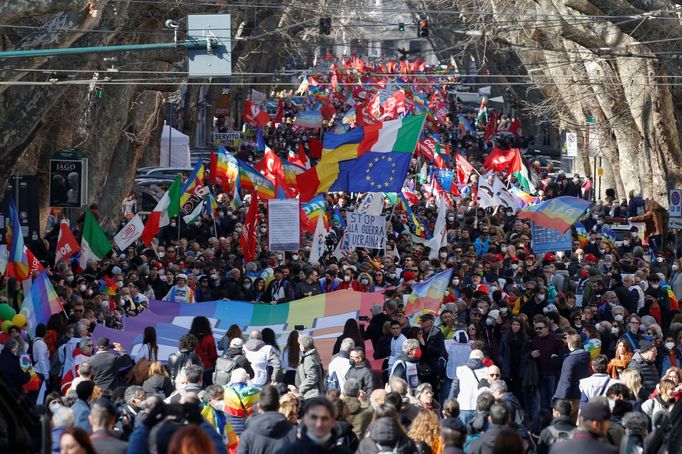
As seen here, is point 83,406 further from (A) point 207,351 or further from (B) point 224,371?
(A) point 207,351

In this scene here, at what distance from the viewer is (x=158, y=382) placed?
1262 centimetres

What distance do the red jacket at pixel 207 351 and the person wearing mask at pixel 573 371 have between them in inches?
143

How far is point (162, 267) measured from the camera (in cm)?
2264

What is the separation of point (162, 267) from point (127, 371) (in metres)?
8.92

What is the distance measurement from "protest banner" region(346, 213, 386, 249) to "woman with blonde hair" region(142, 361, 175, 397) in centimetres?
1065

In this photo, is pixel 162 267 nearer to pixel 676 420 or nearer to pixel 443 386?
pixel 443 386

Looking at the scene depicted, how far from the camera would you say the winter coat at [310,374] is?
13.8 m

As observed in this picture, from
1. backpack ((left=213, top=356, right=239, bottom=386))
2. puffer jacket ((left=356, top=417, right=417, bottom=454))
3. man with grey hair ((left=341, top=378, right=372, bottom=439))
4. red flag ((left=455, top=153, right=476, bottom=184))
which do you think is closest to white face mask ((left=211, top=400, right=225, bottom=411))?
man with grey hair ((left=341, top=378, right=372, bottom=439))

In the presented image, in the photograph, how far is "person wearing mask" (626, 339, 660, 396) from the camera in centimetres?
1416

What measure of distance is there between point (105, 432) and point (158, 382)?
3392 millimetres

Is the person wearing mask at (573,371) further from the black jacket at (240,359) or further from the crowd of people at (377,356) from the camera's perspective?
the black jacket at (240,359)

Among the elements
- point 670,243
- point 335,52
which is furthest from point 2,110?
point 335,52

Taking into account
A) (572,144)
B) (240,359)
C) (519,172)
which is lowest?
(240,359)

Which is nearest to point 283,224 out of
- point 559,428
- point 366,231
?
point 366,231
